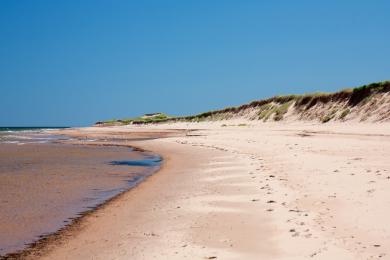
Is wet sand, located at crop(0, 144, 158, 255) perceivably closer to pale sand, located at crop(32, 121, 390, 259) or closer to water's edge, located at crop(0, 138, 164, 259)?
water's edge, located at crop(0, 138, 164, 259)

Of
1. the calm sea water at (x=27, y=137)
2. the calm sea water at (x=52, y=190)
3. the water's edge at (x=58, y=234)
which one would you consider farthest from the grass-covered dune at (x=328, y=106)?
the water's edge at (x=58, y=234)

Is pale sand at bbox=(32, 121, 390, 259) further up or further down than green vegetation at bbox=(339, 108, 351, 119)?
further down

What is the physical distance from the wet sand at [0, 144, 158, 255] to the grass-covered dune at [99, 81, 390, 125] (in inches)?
789

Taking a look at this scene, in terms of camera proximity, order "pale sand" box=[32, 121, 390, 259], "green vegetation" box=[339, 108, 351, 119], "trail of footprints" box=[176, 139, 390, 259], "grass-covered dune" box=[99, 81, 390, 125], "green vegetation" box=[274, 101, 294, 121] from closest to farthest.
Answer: "trail of footprints" box=[176, 139, 390, 259]
"pale sand" box=[32, 121, 390, 259]
"grass-covered dune" box=[99, 81, 390, 125]
"green vegetation" box=[339, 108, 351, 119]
"green vegetation" box=[274, 101, 294, 121]

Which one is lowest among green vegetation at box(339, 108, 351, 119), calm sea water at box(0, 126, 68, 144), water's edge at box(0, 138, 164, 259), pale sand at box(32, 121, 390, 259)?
water's edge at box(0, 138, 164, 259)

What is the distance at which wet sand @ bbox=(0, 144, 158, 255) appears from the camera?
7684 millimetres

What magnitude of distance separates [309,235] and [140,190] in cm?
610

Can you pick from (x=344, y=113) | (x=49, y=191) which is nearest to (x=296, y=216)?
(x=49, y=191)

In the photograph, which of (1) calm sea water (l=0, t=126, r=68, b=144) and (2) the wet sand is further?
(1) calm sea water (l=0, t=126, r=68, b=144)

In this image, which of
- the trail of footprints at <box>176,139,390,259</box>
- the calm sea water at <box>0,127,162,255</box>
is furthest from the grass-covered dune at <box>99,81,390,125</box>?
the trail of footprints at <box>176,139,390,259</box>

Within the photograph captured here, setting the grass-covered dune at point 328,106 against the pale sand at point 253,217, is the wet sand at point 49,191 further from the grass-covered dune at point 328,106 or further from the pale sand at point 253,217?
the grass-covered dune at point 328,106

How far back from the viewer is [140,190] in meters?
11.2

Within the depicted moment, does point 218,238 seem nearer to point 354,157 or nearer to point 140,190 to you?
point 140,190

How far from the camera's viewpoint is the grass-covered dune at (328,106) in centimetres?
3141
